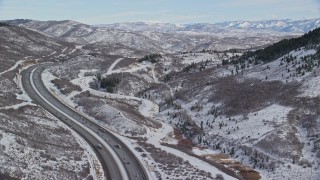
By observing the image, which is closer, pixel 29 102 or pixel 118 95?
pixel 29 102

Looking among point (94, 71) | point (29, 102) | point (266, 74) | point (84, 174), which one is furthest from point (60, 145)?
point (94, 71)

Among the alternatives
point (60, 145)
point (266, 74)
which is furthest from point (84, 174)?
point (266, 74)

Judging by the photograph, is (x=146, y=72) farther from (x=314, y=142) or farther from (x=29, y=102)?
(x=314, y=142)

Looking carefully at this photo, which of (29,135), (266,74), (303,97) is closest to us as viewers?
(29,135)

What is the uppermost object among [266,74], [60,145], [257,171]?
[266,74]

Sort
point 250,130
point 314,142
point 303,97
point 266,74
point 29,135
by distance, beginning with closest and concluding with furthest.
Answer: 1. point 29,135
2. point 314,142
3. point 250,130
4. point 303,97
5. point 266,74

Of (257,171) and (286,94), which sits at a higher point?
(286,94)
